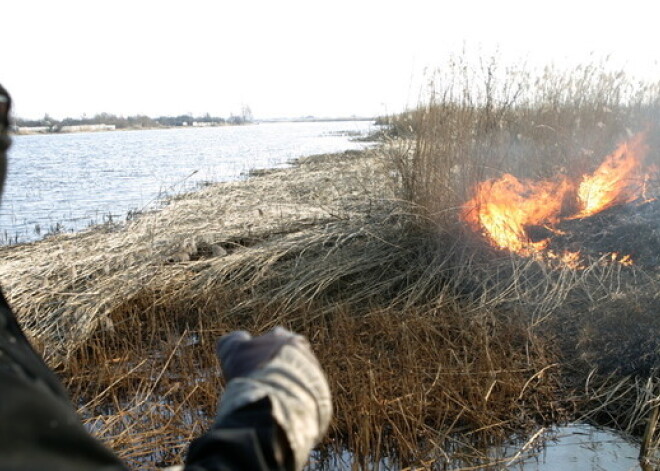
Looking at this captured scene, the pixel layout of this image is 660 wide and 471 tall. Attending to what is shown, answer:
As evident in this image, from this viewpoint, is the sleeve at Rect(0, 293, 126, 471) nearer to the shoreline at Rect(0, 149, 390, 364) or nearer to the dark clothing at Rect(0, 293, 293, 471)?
the dark clothing at Rect(0, 293, 293, 471)

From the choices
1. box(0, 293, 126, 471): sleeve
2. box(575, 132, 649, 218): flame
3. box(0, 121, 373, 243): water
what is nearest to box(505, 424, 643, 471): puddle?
box(0, 293, 126, 471): sleeve

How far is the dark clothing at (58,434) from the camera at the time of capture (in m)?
0.74

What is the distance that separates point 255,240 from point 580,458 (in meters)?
4.59

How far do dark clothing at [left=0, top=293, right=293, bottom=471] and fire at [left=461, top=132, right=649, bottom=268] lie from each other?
4789mm

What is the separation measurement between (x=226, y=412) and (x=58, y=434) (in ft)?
1.04

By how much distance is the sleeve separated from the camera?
731 millimetres

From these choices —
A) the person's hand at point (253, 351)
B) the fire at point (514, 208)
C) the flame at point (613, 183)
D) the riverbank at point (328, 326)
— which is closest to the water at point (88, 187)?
the riverbank at point (328, 326)

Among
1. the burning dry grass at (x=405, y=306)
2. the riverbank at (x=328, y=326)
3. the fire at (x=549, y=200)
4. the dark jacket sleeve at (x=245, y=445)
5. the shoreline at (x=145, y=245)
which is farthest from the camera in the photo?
the fire at (x=549, y=200)

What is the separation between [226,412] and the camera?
1046mm

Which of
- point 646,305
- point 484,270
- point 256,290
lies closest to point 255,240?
point 256,290

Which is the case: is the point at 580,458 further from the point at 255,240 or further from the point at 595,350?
the point at 255,240

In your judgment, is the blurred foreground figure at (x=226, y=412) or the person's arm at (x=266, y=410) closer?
the blurred foreground figure at (x=226, y=412)

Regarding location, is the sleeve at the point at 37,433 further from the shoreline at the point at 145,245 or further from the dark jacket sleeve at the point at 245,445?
the shoreline at the point at 145,245

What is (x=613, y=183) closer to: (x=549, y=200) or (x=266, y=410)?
(x=549, y=200)
